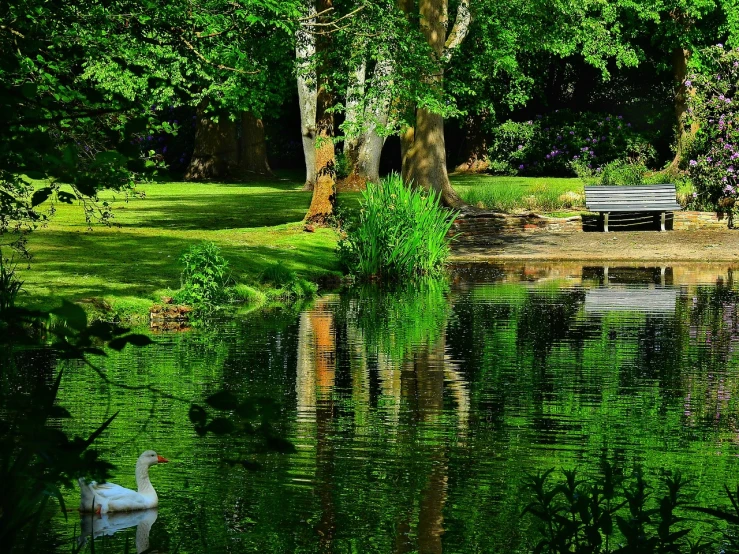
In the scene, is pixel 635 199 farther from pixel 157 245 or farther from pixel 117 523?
pixel 117 523

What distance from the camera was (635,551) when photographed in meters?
4.65

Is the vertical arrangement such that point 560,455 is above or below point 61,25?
below

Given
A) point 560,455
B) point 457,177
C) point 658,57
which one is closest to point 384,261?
point 560,455

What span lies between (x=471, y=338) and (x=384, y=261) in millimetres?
6286

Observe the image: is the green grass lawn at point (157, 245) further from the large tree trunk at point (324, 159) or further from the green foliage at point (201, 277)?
the large tree trunk at point (324, 159)

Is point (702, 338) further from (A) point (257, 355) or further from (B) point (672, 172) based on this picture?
(B) point (672, 172)

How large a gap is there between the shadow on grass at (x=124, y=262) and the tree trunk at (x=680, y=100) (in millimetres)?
16508

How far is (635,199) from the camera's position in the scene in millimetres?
27516

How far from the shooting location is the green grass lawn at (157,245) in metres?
16.0

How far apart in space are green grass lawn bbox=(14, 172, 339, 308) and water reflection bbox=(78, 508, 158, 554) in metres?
6.72

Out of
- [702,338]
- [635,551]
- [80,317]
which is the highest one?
[80,317]

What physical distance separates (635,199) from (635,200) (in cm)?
4

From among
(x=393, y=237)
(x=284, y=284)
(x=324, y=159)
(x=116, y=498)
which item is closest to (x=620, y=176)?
(x=324, y=159)

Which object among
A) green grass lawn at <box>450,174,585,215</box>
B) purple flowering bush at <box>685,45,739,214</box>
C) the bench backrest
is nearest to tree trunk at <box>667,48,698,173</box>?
purple flowering bush at <box>685,45,739,214</box>
